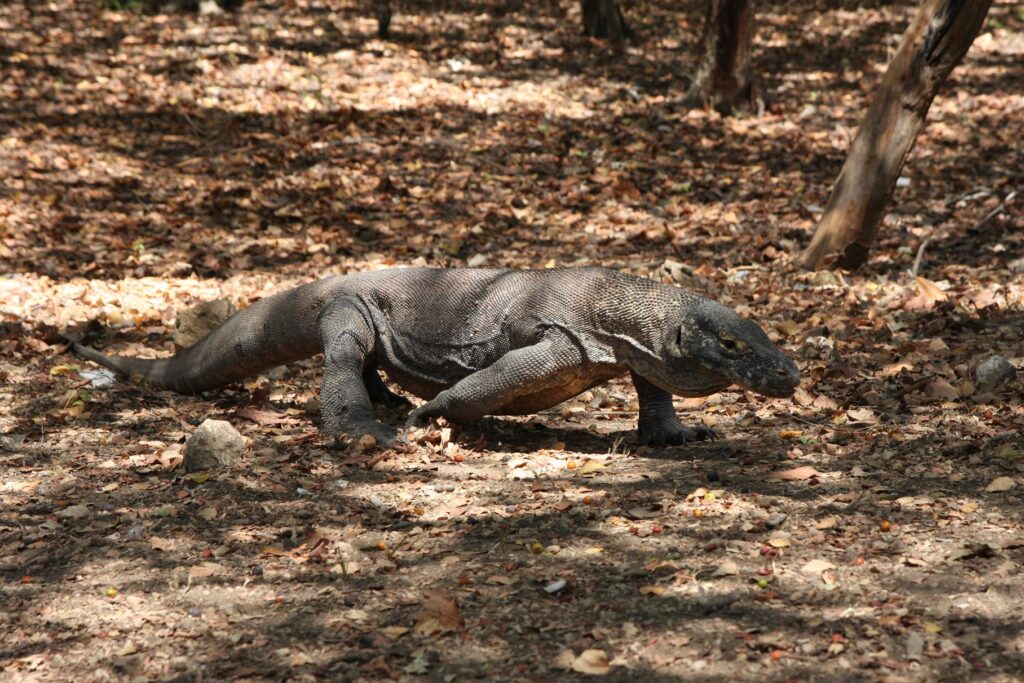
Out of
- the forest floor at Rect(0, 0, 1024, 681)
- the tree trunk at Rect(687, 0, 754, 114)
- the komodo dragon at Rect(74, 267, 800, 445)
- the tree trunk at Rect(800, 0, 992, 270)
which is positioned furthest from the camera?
the tree trunk at Rect(687, 0, 754, 114)

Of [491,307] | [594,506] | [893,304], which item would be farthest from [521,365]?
[893,304]

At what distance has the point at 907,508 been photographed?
420 centimetres

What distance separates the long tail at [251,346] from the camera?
5.90 metres

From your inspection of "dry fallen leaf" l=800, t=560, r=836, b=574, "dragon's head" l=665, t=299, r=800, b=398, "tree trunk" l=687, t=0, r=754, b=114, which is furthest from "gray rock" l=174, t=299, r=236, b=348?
"tree trunk" l=687, t=0, r=754, b=114

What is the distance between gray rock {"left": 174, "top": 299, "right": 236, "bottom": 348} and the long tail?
0.57 m

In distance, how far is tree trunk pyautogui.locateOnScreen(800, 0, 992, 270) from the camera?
7137 mm

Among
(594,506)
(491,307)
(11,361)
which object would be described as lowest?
(11,361)

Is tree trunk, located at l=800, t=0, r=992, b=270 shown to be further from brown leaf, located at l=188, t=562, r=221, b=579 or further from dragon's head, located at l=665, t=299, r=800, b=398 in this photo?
brown leaf, located at l=188, t=562, r=221, b=579

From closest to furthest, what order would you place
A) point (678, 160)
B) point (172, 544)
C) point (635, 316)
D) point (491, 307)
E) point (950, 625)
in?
point (950, 625) < point (172, 544) < point (635, 316) < point (491, 307) < point (678, 160)

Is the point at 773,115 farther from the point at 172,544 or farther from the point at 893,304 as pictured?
the point at 172,544

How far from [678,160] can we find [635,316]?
20.7 feet

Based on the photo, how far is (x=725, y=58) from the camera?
11.8 metres

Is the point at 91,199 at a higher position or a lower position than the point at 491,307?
lower

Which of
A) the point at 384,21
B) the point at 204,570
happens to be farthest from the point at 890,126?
the point at 384,21
